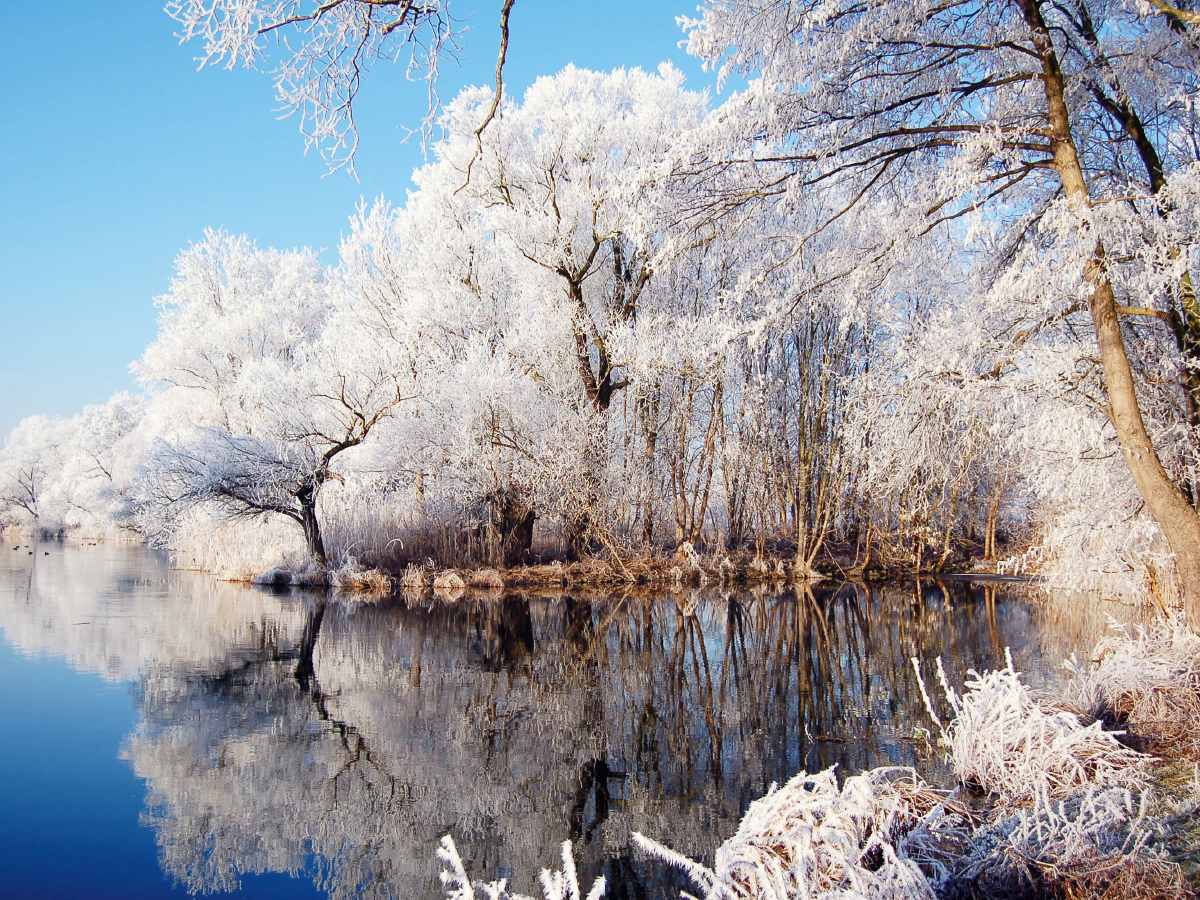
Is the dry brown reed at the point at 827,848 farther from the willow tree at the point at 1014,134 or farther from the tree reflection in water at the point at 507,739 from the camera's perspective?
the willow tree at the point at 1014,134

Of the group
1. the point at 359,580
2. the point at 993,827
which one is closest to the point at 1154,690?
the point at 993,827

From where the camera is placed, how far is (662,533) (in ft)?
58.5

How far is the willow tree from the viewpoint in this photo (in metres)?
5.21

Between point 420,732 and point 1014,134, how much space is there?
6.08m

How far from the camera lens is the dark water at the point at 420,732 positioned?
3.87 meters

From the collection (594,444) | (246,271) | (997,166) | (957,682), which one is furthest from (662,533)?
(246,271)

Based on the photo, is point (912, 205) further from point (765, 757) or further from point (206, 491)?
point (206, 491)

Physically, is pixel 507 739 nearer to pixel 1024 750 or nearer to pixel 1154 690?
pixel 1024 750

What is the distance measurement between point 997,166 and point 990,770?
4895mm

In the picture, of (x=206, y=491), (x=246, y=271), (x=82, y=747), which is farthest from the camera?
(x=246, y=271)

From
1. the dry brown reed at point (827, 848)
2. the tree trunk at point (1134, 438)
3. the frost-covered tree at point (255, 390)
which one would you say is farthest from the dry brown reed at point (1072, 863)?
the frost-covered tree at point (255, 390)

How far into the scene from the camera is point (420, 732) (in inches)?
224

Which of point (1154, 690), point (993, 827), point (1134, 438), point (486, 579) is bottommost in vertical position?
point (993, 827)

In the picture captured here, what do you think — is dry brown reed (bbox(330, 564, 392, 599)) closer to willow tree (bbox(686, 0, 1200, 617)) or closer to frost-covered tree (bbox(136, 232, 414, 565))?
frost-covered tree (bbox(136, 232, 414, 565))
